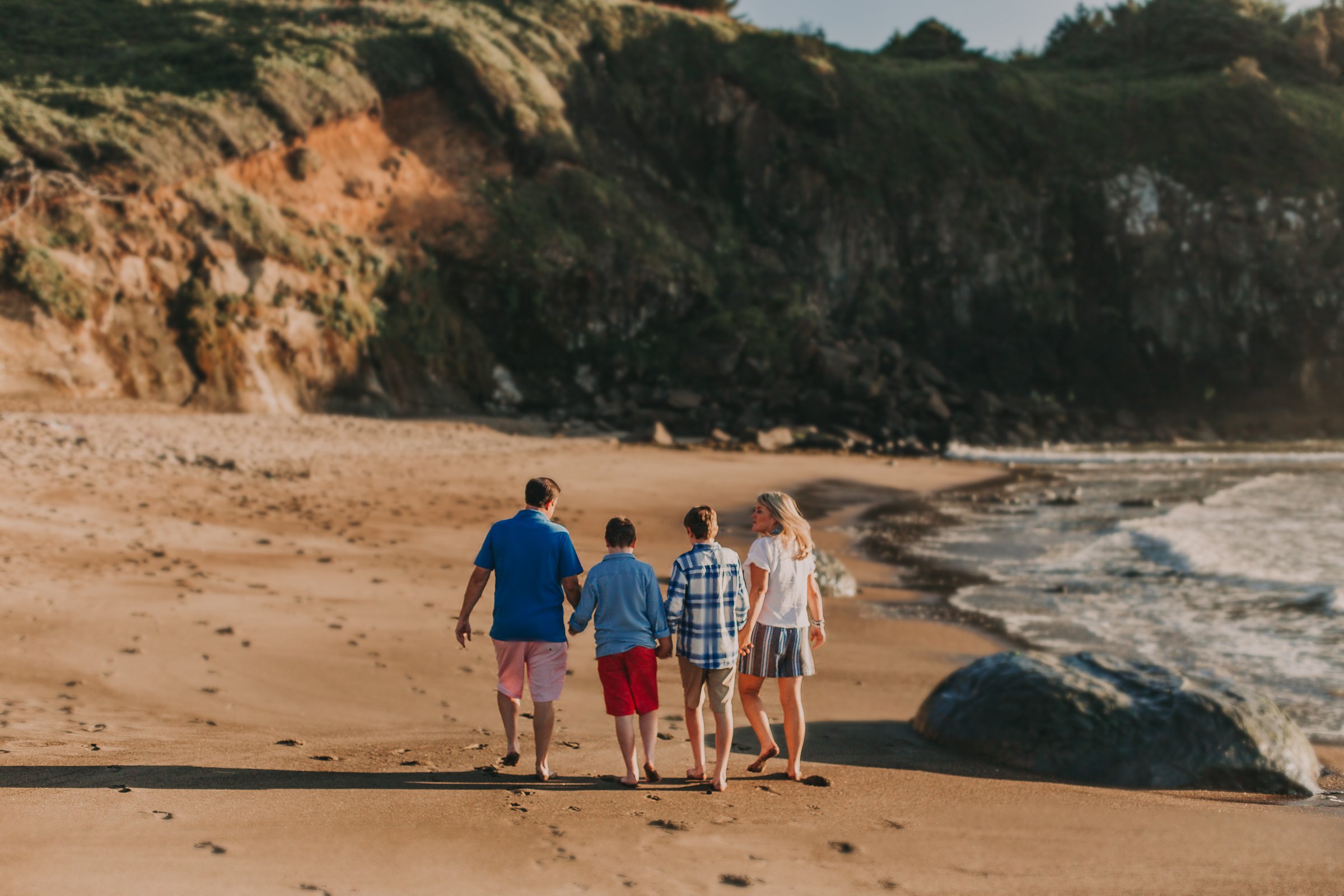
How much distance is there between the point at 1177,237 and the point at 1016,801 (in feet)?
135

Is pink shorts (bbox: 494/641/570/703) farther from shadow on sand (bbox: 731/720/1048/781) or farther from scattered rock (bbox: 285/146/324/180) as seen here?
scattered rock (bbox: 285/146/324/180)

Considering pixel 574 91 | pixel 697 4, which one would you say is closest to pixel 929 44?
pixel 697 4

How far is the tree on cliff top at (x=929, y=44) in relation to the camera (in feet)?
167

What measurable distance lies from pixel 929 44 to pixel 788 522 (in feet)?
171

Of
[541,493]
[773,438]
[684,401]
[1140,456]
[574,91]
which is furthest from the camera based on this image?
[574,91]

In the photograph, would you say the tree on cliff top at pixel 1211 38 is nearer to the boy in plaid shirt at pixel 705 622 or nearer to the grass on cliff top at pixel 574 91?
the grass on cliff top at pixel 574 91

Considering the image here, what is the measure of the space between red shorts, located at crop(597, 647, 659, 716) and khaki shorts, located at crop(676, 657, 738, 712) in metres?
0.18

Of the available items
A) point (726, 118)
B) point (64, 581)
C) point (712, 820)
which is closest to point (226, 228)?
point (64, 581)

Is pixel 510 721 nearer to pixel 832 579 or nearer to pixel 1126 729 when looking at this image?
pixel 1126 729

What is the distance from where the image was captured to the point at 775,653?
17.0ft

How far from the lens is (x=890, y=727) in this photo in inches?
260

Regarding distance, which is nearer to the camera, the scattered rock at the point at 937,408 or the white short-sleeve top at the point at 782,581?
the white short-sleeve top at the point at 782,581

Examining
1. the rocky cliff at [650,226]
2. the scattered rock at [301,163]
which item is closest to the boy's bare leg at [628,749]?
the rocky cliff at [650,226]

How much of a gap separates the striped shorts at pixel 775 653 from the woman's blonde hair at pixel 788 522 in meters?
0.39
